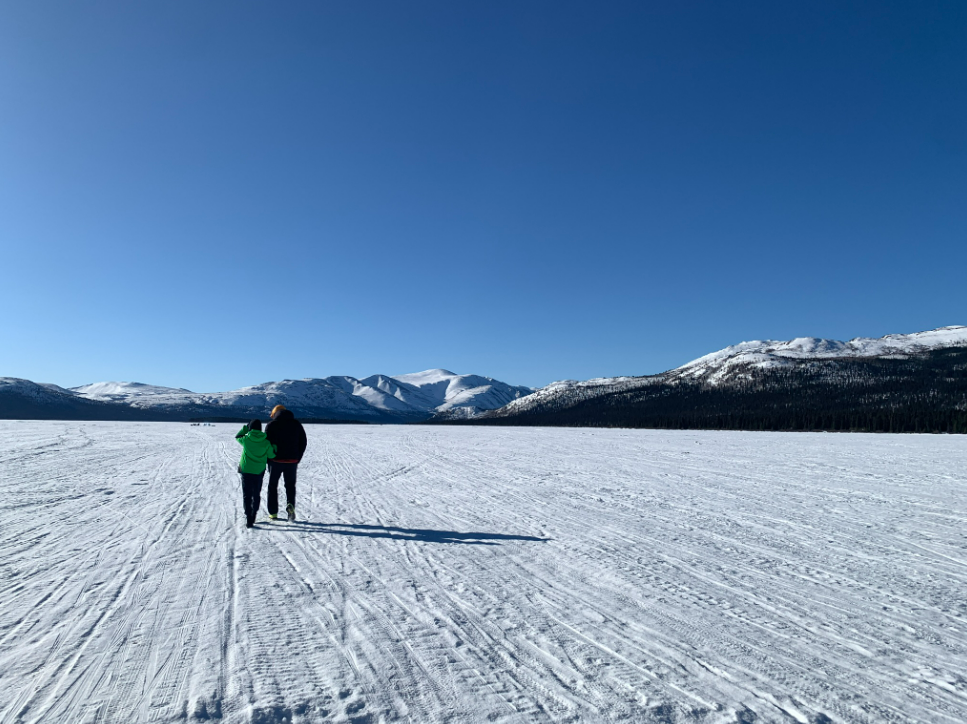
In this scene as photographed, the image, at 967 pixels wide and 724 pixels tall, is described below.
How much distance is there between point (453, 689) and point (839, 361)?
21365 centimetres

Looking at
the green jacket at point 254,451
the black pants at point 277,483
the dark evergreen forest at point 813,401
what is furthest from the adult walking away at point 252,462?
the dark evergreen forest at point 813,401

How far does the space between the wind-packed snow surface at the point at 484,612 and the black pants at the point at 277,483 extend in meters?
0.57

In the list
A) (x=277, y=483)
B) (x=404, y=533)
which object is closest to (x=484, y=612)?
(x=404, y=533)

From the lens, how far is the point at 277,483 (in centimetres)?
875

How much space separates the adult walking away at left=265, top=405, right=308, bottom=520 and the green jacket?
16cm

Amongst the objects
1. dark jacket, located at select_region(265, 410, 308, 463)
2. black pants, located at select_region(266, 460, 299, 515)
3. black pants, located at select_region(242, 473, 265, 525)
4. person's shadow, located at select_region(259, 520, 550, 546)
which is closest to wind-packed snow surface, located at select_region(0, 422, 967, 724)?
person's shadow, located at select_region(259, 520, 550, 546)

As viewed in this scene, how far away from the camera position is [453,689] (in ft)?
11.4

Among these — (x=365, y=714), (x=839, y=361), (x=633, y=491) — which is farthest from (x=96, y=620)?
(x=839, y=361)

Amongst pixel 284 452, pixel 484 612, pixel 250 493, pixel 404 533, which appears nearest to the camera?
pixel 484 612

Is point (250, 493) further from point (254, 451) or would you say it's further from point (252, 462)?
point (254, 451)

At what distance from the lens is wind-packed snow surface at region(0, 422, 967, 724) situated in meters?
3.34

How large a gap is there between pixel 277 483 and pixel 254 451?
76 cm

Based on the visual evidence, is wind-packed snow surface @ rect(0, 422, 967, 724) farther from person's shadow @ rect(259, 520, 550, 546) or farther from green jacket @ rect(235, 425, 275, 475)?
green jacket @ rect(235, 425, 275, 475)

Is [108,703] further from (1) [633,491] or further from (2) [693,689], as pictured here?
(1) [633,491]
